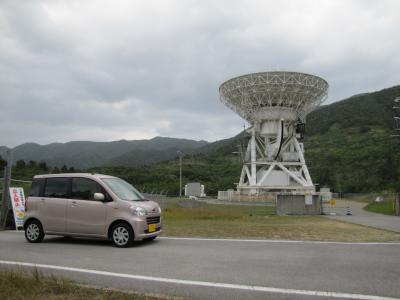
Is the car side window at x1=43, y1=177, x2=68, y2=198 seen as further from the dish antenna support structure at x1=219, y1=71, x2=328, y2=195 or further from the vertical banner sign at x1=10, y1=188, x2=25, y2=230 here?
the dish antenna support structure at x1=219, y1=71, x2=328, y2=195

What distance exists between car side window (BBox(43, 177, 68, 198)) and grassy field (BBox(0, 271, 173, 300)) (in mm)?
5192

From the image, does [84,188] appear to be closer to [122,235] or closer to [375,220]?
[122,235]

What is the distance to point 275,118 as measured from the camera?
49.6 m

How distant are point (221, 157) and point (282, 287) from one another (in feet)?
415

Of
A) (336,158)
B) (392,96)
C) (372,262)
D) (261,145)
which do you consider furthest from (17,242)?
(392,96)

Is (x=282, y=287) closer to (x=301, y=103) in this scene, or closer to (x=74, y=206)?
(x=74, y=206)

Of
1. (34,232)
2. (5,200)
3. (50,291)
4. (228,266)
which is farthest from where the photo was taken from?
(5,200)

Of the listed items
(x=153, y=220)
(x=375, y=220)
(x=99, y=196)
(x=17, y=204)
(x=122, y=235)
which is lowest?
(x=375, y=220)

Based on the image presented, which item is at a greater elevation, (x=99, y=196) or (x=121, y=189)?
(x=121, y=189)

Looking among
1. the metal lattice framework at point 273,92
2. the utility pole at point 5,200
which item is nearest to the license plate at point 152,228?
the utility pole at point 5,200

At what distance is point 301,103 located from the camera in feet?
162

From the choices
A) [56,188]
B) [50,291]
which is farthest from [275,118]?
[50,291]

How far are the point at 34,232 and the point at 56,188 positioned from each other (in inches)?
52.4

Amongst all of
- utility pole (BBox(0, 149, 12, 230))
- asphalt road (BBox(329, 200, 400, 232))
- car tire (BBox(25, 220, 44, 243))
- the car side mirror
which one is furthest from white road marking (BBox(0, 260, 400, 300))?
asphalt road (BBox(329, 200, 400, 232))
